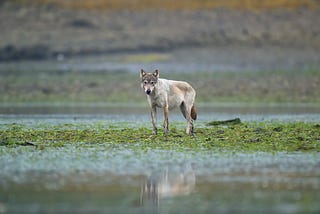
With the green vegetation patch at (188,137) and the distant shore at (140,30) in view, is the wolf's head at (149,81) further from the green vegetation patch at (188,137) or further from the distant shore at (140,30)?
the distant shore at (140,30)

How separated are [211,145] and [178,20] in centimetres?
3651

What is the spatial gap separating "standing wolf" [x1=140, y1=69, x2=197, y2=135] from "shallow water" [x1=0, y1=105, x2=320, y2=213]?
1.56 m

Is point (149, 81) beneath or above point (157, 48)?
beneath

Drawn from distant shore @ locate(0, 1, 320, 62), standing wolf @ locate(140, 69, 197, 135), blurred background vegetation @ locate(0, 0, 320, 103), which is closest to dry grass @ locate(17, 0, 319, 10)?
blurred background vegetation @ locate(0, 0, 320, 103)

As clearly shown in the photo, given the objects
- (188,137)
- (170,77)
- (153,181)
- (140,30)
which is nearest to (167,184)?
(153,181)

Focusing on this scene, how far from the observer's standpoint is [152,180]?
13.8m

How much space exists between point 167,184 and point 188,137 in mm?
6028

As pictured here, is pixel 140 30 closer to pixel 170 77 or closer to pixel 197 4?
pixel 197 4

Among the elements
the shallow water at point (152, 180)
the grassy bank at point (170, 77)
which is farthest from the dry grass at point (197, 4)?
the shallow water at point (152, 180)

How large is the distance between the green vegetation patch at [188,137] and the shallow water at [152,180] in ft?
1.70

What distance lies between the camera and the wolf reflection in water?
1247 cm

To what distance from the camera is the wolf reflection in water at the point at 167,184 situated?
12.5 m

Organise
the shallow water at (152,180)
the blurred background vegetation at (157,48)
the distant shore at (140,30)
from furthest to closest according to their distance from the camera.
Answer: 1. the distant shore at (140,30)
2. the blurred background vegetation at (157,48)
3. the shallow water at (152,180)

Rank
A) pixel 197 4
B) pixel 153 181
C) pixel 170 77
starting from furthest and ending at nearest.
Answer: pixel 197 4, pixel 170 77, pixel 153 181
